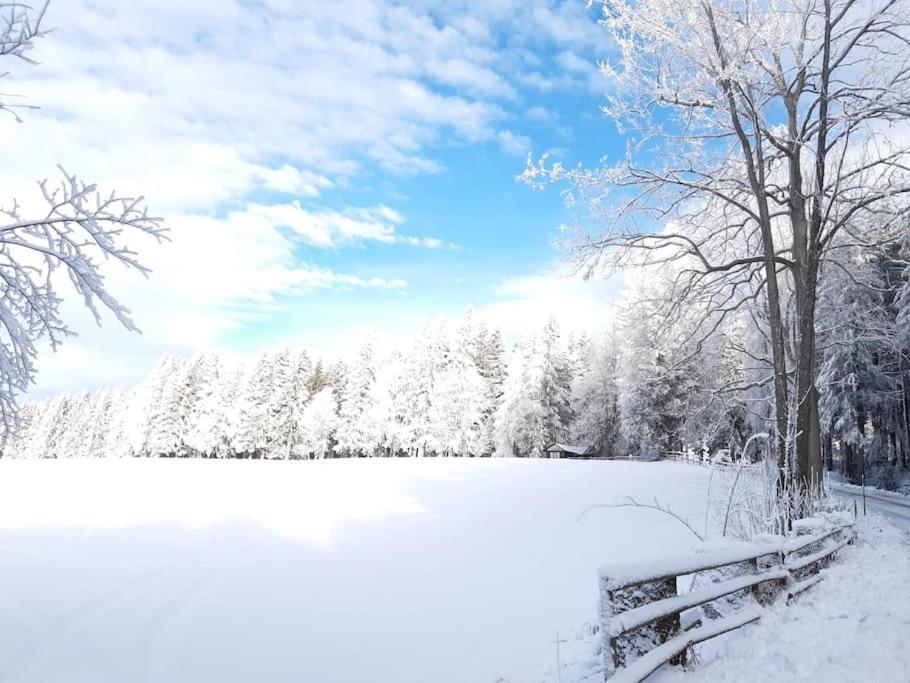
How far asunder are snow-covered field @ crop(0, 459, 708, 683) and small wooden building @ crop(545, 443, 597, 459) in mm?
25523

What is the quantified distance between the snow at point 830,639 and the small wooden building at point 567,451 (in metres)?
40.1

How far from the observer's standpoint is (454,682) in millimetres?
5902

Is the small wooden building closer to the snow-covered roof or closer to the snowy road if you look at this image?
the snow-covered roof

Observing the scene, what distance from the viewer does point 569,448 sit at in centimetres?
4784

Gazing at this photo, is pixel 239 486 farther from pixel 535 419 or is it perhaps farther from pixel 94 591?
pixel 535 419

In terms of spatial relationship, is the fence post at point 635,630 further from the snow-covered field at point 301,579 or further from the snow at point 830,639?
the snow-covered field at point 301,579

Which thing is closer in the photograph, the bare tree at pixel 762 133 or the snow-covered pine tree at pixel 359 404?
the bare tree at pixel 762 133

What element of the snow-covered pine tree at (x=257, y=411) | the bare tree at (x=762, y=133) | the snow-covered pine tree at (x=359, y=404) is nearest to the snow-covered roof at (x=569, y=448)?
the snow-covered pine tree at (x=359, y=404)

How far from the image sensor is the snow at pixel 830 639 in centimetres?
328

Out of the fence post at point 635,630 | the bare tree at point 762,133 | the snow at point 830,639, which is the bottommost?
the snow at point 830,639

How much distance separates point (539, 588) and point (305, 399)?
161ft

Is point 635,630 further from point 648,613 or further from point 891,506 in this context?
point 891,506

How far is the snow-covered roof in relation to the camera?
4559 cm

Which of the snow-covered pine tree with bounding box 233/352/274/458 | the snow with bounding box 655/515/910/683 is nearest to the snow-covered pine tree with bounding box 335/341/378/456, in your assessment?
the snow-covered pine tree with bounding box 233/352/274/458
